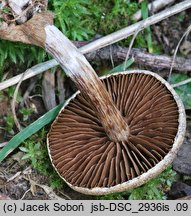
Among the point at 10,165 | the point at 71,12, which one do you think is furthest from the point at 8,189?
the point at 71,12

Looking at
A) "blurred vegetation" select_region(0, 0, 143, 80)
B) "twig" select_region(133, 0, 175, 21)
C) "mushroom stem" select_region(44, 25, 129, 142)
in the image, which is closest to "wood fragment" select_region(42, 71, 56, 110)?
"blurred vegetation" select_region(0, 0, 143, 80)

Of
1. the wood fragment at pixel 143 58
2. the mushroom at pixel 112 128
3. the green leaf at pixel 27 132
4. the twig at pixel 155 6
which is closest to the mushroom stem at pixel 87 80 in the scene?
the mushroom at pixel 112 128

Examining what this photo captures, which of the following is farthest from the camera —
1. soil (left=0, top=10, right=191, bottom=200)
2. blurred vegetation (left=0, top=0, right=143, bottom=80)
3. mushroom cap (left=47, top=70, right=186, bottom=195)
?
blurred vegetation (left=0, top=0, right=143, bottom=80)

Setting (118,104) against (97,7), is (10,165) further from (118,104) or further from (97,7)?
(97,7)

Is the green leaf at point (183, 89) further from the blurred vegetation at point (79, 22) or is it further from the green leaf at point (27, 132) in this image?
the green leaf at point (27, 132)

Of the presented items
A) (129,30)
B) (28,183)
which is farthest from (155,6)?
(28,183)

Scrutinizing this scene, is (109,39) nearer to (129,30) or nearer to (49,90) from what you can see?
(129,30)

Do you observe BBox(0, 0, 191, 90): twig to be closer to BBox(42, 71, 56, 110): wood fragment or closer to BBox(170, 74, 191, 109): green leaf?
BBox(42, 71, 56, 110): wood fragment
